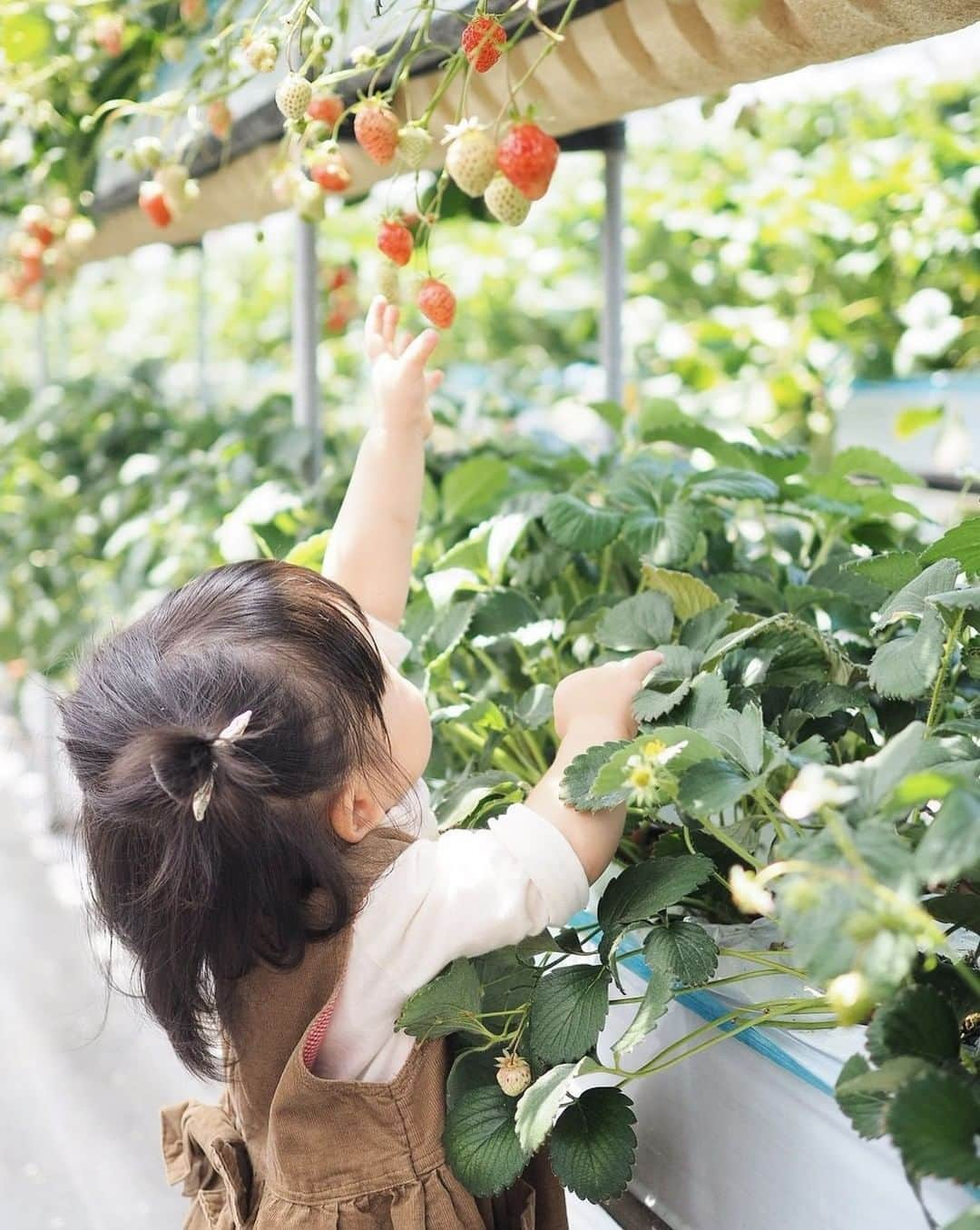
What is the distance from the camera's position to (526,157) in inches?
30.9

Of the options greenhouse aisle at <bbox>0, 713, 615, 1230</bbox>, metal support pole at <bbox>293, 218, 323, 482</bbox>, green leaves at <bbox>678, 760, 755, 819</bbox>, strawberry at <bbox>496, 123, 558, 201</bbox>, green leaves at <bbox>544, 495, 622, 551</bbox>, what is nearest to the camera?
green leaves at <bbox>678, 760, 755, 819</bbox>

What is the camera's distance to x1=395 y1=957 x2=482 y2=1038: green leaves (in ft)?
2.26

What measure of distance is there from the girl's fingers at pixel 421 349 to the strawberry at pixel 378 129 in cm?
14

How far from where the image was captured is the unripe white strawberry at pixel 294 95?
2.67 ft

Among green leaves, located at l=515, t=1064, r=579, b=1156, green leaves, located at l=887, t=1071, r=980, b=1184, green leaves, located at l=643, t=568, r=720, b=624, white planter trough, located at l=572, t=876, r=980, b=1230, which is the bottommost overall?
white planter trough, located at l=572, t=876, r=980, b=1230

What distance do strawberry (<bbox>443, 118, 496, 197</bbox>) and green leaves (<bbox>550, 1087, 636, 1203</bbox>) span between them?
52 centimetres

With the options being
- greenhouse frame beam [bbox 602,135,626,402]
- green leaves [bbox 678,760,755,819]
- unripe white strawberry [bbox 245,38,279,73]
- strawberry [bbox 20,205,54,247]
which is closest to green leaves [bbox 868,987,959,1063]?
green leaves [bbox 678,760,755,819]

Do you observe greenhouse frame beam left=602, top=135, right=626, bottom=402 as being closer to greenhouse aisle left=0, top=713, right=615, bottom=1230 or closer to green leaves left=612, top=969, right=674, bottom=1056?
greenhouse aisle left=0, top=713, right=615, bottom=1230

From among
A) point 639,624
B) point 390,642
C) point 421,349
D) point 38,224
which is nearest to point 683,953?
point 639,624

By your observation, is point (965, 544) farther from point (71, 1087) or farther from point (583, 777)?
point (71, 1087)

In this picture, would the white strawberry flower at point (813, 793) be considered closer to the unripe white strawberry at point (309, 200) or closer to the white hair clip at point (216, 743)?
the white hair clip at point (216, 743)

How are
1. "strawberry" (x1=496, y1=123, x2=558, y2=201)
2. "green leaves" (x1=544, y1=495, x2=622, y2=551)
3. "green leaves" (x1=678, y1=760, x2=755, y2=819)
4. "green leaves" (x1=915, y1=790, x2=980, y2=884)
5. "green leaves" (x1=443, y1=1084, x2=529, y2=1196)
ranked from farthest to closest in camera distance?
"green leaves" (x1=544, y1=495, x2=622, y2=551)
"strawberry" (x1=496, y1=123, x2=558, y2=201)
"green leaves" (x1=443, y1=1084, x2=529, y2=1196)
"green leaves" (x1=678, y1=760, x2=755, y2=819)
"green leaves" (x1=915, y1=790, x2=980, y2=884)

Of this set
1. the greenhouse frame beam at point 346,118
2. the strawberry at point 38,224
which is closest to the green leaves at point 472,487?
the greenhouse frame beam at point 346,118

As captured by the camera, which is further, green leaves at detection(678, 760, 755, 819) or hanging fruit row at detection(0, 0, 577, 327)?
hanging fruit row at detection(0, 0, 577, 327)
